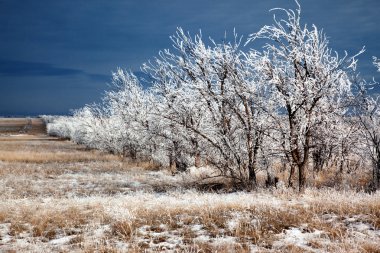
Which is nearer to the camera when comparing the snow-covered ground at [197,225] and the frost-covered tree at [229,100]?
the snow-covered ground at [197,225]

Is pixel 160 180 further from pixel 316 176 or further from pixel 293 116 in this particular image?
pixel 293 116

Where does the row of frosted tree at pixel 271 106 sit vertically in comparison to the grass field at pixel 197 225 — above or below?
above

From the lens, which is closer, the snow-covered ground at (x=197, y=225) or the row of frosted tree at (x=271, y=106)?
the snow-covered ground at (x=197, y=225)

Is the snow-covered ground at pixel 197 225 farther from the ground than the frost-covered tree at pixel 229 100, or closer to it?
closer to it

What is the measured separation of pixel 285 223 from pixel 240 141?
275 inches

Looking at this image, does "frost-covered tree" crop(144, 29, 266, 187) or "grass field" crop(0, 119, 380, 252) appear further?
"frost-covered tree" crop(144, 29, 266, 187)

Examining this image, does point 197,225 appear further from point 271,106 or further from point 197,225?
Answer: point 271,106

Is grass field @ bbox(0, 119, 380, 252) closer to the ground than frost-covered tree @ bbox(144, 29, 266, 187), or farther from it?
closer to the ground

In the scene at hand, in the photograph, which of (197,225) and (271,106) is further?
(271,106)

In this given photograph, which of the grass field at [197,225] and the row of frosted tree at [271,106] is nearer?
the grass field at [197,225]

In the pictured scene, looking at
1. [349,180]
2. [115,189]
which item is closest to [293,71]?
[349,180]

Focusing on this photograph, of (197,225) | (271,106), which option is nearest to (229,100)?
(271,106)

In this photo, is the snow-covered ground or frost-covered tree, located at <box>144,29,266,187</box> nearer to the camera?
the snow-covered ground

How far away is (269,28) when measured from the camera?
1116 centimetres
